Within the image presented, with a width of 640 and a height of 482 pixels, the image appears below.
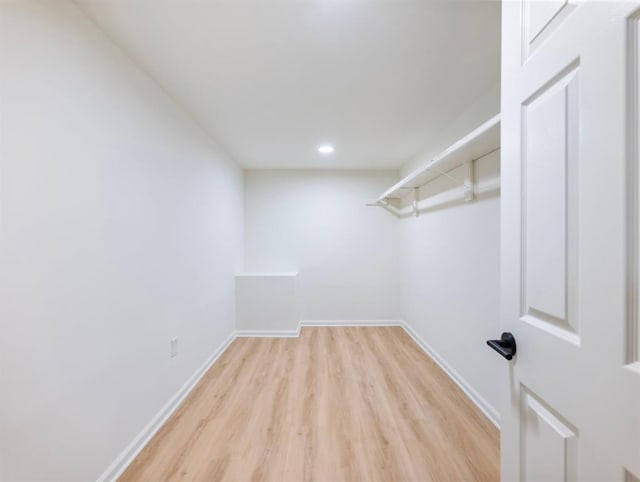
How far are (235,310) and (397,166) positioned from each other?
3.06 m

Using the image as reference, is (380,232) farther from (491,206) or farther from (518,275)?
A: (518,275)

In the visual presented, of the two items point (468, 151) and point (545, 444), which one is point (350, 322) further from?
point (545, 444)

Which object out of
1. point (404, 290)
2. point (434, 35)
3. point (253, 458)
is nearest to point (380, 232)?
point (404, 290)

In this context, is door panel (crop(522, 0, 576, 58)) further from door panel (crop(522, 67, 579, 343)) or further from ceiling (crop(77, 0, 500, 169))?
ceiling (crop(77, 0, 500, 169))

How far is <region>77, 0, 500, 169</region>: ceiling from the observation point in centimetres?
124

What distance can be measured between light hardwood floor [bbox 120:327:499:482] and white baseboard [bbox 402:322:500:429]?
0.18 ft

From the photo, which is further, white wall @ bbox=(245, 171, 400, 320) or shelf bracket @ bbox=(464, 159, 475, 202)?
white wall @ bbox=(245, 171, 400, 320)

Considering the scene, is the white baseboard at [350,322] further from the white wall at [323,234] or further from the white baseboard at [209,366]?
the white wall at [323,234]

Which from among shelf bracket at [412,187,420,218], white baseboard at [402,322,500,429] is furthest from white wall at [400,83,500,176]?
white baseboard at [402,322,500,429]

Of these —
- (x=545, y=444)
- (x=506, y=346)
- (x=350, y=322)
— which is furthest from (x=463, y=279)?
(x=350, y=322)

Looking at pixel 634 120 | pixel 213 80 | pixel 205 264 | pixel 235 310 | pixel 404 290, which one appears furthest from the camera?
pixel 404 290

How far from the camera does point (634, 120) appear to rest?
1.55ft

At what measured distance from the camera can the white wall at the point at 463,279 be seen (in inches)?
72.2

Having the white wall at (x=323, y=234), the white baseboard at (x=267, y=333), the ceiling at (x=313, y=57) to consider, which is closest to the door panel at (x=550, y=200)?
the ceiling at (x=313, y=57)
